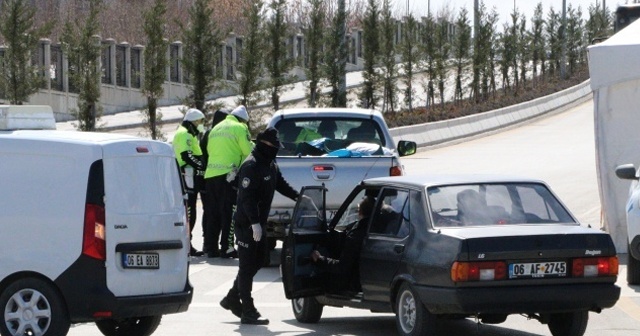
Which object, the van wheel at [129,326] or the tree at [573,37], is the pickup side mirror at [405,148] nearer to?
the van wheel at [129,326]

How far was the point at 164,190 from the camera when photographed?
35.0ft

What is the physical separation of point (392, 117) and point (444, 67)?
4935 millimetres

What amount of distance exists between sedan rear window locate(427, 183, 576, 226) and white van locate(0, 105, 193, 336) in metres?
2.23

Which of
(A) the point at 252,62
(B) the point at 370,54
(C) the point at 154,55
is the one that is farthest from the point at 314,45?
(C) the point at 154,55

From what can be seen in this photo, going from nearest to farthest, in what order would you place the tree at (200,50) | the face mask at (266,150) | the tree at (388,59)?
the face mask at (266,150)
the tree at (200,50)
the tree at (388,59)

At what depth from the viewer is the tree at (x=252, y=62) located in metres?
34.0

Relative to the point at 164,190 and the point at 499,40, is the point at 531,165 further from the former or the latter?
the point at 499,40

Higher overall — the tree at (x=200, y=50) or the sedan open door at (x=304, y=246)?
the tree at (x=200, y=50)

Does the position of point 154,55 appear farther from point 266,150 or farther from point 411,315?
point 411,315

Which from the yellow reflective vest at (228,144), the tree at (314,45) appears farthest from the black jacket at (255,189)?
the tree at (314,45)

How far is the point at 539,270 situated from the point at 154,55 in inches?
890

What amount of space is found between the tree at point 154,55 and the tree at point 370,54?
14.3m

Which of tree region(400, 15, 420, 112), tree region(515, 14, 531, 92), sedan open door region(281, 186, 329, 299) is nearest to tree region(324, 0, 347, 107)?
tree region(400, 15, 420, 112)

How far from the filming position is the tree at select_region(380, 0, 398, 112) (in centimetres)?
4700
